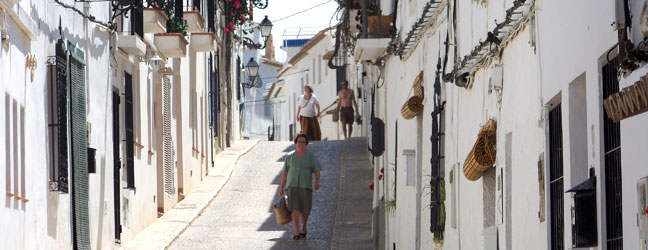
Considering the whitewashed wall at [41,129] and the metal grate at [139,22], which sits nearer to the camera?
the whitewashed wall at [41,129]

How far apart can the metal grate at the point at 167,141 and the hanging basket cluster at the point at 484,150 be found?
1251 centimetres

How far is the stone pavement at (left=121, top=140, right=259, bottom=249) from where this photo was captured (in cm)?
1772

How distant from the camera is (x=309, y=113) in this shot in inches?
1235

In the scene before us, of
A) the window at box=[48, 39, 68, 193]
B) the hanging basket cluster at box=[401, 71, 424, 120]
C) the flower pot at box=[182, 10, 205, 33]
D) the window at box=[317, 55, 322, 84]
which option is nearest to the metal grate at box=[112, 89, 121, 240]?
the window at box=[48, 39, 68, 193]

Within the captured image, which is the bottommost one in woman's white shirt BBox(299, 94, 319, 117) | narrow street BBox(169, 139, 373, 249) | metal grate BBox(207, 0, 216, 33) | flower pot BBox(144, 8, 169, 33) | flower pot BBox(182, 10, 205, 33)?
narrow street BBox(169, 139, 373, 249)

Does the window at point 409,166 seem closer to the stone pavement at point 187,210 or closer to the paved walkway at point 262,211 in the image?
the paved walkway at point 262,211

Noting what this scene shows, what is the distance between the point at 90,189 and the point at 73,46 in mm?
1879

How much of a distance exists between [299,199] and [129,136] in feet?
Answer: 8.85

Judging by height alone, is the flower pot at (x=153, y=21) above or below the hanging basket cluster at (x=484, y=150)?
above

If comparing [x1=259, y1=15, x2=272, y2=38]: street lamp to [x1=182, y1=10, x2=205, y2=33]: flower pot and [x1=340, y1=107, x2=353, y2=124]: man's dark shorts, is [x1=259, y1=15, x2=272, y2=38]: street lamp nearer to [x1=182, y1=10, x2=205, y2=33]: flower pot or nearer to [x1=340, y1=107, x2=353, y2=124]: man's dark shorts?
[x1=340, y1=107, x2=353, y2=124]: man's dark shorts

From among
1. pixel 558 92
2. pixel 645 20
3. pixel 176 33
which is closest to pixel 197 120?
pixel 176 33

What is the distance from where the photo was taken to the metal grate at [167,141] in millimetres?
21406

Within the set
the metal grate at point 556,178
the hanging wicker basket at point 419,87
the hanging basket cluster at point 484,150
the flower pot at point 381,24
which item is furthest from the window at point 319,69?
the metal grate at point 556,178

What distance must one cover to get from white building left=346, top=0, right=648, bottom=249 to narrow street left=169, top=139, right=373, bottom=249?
397 centimetres
